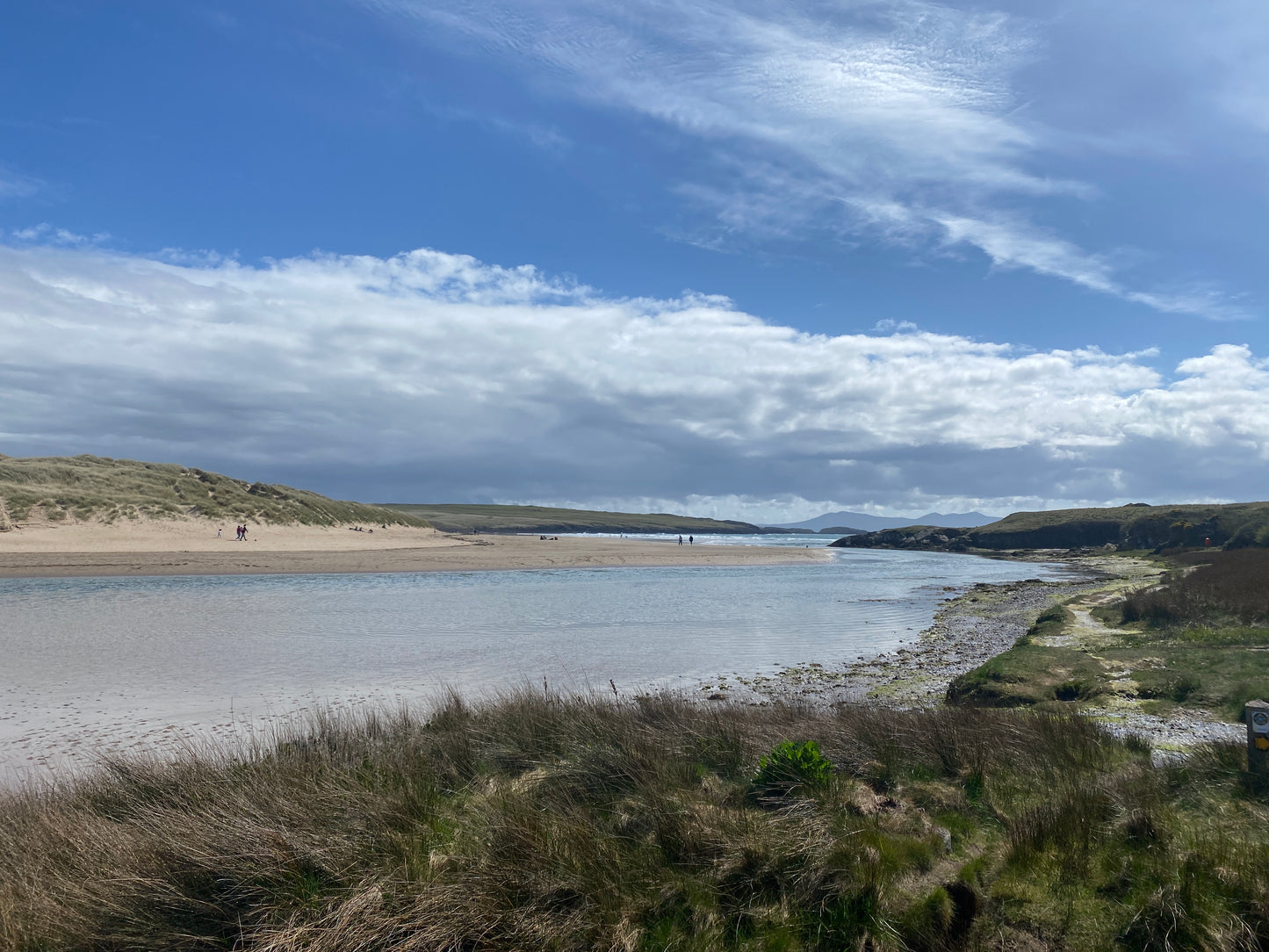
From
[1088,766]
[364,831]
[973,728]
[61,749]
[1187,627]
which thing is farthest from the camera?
[1187,627]

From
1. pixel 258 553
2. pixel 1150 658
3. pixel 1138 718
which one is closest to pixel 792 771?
pixel 1138 718

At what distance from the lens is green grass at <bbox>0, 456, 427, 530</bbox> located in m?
48.1

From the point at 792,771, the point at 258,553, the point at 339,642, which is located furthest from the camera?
the point at 258,553

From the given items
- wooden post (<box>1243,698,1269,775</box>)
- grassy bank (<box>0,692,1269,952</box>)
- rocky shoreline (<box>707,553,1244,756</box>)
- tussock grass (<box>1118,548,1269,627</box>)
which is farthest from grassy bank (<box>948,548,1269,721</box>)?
grassy bank (<box>0,692,1269,952</box>)

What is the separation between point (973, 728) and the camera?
785 centimetres

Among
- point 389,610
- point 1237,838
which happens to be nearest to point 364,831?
point 1237,838

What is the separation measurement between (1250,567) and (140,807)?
1196 inches

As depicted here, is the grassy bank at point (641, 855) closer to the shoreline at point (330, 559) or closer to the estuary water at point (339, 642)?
the estuary water at point (339, 642)

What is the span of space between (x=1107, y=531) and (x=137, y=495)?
103197 mm

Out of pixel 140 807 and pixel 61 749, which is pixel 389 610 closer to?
pixel 61 749

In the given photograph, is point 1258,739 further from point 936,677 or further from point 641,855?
point 936,677

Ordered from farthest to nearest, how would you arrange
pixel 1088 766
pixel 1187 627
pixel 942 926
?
pixel 1187 627 < pixel 1088 766 < pixel 942 926

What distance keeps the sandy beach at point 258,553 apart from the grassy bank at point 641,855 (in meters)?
38.1

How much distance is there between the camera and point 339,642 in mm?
18547
